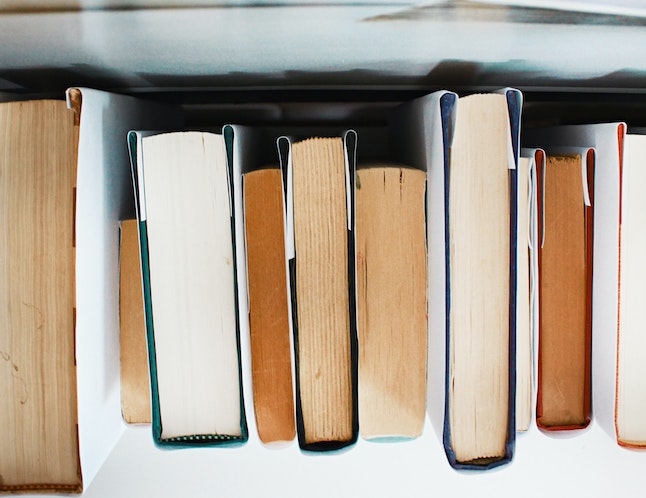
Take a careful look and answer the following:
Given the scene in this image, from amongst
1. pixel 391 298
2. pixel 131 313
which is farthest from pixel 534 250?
pixel 131 313

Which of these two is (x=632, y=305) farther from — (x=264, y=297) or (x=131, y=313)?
(x=131, y=313)

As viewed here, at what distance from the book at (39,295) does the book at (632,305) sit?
0.45 metres

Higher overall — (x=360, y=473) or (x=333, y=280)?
(x=333, y=280)

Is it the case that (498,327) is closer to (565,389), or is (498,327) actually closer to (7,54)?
(565,389)

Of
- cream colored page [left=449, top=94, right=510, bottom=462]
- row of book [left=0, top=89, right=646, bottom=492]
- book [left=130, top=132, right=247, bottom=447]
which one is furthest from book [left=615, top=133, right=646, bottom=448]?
book [left=130, top=132, right=247, bottom=447]

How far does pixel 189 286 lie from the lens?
448 mm

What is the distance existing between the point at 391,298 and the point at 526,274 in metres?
0.12

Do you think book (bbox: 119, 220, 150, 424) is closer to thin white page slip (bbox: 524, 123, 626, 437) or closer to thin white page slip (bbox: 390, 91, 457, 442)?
thin white page slip (bbox: 390, 91, 457, 442)

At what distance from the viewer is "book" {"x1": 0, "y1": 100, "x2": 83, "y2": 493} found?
17.2 inches

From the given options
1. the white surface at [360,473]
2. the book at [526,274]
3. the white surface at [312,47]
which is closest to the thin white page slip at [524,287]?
the book at [526,274]

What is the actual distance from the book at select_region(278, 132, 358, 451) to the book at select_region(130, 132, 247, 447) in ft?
0.18

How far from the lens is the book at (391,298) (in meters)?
0.45

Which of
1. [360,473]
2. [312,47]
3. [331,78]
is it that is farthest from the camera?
[360,473]

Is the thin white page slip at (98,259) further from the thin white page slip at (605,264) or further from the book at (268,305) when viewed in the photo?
the thin white page slip at (605,264)
